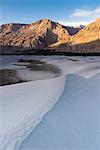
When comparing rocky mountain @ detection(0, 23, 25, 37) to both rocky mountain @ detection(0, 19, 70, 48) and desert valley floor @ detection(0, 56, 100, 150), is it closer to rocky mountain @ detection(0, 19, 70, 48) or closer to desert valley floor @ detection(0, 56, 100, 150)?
rocky mountain @ detection(0, 19, 70, 48)

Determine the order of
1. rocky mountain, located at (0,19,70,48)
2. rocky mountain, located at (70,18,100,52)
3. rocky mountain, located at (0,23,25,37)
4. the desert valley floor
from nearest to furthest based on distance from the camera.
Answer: the desert valley floor → rocky mountain, located at (70,18,100,52) → rocky mountain, located at (0,19,70,48) → rocky mountain, located at (0,23,25,37)

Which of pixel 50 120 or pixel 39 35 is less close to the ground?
pixel 50 120

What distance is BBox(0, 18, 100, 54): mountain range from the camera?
223ft

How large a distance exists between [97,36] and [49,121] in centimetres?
6645

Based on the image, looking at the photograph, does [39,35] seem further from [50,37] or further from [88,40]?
[88,40]

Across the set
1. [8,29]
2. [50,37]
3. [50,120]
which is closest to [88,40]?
[50,37]

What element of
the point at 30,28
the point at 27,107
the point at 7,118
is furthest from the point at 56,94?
the point at 30,28

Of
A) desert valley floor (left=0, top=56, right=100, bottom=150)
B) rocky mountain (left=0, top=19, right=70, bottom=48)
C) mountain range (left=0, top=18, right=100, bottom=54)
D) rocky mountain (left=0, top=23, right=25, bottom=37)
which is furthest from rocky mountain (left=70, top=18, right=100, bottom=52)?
desert valley floor (left=0, top=56, right=100, bottom=150)

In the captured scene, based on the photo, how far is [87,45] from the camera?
2625 inches

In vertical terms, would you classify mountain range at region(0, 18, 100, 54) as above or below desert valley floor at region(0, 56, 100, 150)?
below

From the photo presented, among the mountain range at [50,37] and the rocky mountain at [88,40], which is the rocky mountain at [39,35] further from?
the rocky mountain at [88,40]

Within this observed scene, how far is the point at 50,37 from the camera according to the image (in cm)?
9419

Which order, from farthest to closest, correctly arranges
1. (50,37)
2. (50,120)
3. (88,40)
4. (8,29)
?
(50,37) → (8,29) → (88,40) → (50,120)

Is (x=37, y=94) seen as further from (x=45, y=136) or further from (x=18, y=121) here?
(x=45, y=136)
